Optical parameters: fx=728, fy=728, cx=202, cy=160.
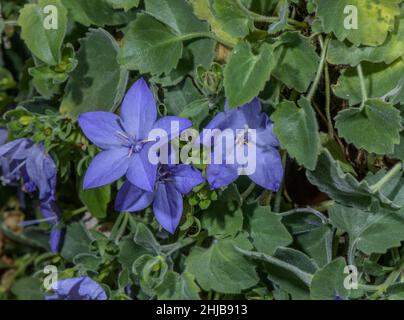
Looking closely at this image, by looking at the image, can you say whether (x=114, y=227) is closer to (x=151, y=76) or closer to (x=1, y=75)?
(x=151, y=76)

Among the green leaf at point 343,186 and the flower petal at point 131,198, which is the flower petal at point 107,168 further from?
the green leaf at point 343,186

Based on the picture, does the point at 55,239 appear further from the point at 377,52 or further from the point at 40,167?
the point at 377,52

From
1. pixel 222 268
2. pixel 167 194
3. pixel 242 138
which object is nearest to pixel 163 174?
pixel 167 194

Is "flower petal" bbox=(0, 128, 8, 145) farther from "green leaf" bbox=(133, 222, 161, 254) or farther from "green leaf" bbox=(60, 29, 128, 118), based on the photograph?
"green leaf" bbox=(133, 222, 161, 254)

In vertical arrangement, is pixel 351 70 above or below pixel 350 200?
above

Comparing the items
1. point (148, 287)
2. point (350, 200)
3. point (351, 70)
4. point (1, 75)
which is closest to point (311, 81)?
point (351, 70)

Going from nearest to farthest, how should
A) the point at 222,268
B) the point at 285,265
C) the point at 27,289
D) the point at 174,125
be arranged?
the point at 174,125
the point at 285,265
the point at 222,268
the point at 27,289
